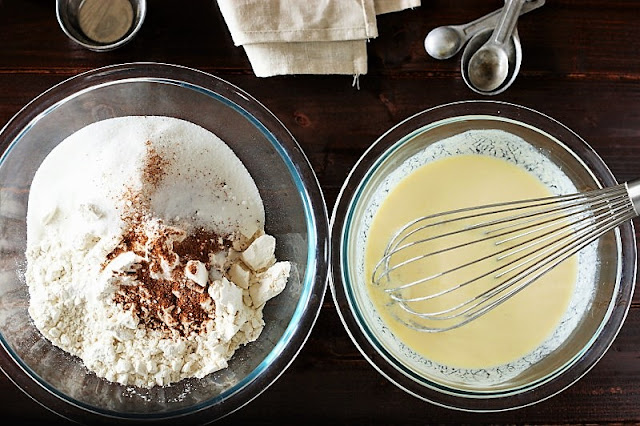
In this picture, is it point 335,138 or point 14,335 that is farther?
point 335,138

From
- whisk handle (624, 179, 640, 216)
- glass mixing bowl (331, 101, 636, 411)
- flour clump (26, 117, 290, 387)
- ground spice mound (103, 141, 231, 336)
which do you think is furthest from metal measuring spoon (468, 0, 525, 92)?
ground spice mound (103, 141, 231, 336)

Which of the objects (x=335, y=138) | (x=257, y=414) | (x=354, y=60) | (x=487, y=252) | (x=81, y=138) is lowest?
(x=257, y=414)

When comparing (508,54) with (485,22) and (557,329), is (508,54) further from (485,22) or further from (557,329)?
(557,329)

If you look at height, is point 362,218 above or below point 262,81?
below

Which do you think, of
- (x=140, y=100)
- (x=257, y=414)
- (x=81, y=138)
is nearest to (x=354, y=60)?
(x=140, y=100)

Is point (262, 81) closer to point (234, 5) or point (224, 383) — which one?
point (234, 5)

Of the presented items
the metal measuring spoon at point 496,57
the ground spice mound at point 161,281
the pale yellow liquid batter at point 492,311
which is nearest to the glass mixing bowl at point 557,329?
the pale yellow liquid batter at point 492,311

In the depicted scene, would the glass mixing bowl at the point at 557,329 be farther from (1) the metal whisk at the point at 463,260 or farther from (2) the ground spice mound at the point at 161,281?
(2) the ground spice mound at the point at 161,281

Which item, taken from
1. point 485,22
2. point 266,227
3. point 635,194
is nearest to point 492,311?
point 635,194
